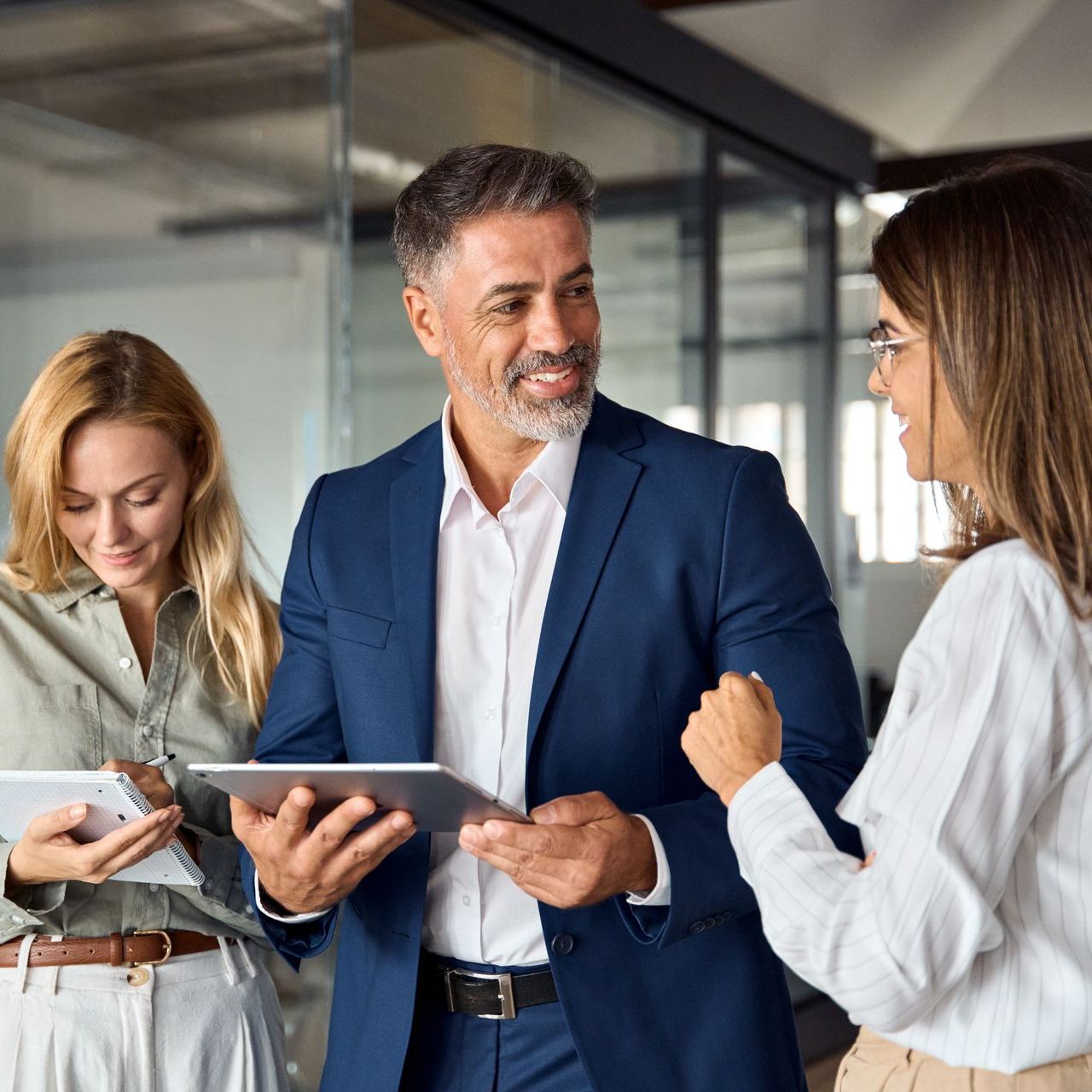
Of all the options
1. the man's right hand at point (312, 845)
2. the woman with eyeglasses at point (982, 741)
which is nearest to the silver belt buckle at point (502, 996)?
the man's right hand at point (312, 845)

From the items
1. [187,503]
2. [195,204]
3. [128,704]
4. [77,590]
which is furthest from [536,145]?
[128,704]

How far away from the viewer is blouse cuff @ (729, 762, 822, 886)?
137 centimetres

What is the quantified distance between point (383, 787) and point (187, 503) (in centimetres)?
92

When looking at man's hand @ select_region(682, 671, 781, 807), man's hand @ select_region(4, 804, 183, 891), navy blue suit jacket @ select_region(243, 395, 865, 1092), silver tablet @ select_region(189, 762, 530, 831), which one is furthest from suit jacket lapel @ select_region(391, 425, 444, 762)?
man's hand @ select_region(682, 671, 781, 807)

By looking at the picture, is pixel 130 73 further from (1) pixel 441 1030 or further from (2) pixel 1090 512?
(2) pixel 1090 512

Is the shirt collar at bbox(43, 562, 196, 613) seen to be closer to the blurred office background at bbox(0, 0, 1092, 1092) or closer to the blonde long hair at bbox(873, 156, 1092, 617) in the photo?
the blurred office background at bbox(0, 0, 1092, 1092)

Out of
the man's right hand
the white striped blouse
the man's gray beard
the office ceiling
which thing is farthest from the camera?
the office ceiling

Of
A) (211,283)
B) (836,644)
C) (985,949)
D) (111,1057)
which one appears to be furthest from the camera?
(211,283)

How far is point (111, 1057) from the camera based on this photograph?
2.05 meters

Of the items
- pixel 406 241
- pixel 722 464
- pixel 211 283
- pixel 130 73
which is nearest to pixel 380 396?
pixel 211 283

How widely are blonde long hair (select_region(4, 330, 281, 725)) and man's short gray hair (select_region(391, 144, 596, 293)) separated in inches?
18.9

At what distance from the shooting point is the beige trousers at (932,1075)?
1.31 metres

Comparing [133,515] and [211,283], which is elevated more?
[211,283]

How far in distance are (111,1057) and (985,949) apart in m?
1.31
